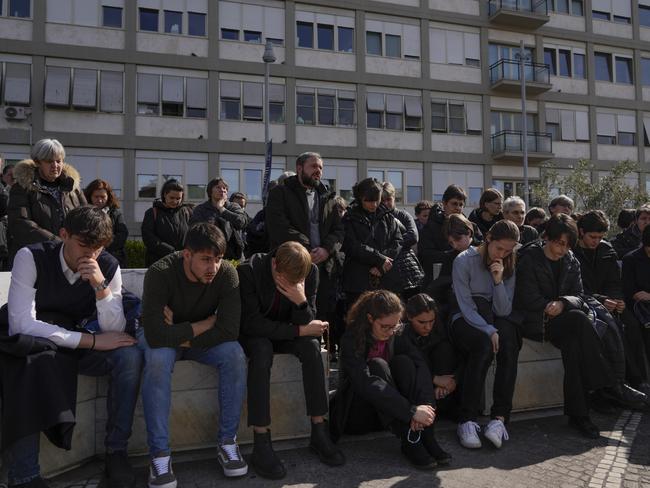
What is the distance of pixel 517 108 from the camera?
29844 millimetres

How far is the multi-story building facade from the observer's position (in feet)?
74.8

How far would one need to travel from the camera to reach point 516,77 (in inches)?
1148

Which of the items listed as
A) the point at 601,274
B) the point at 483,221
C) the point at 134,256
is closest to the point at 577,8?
the point at 134,256

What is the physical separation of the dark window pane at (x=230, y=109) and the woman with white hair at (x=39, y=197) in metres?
20.1

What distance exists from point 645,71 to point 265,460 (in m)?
35.7

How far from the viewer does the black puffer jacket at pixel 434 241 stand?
6.51m

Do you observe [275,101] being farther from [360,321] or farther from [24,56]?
[360,321]

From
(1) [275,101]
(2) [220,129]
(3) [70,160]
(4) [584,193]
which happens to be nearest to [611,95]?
(4) [584,193]

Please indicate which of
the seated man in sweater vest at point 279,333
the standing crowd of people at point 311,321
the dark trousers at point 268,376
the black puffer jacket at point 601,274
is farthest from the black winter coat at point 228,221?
the black puffer jacket at point 601,274

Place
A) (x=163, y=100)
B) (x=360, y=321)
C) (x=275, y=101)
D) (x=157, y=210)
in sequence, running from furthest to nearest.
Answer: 1. (x=275, y=101)
2. (x=163, y=100)
3. (x=157, y=210)
4. (x=360, y=321)

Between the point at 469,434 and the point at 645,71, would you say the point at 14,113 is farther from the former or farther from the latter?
the point at 645,71

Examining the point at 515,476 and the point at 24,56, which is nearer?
the point at 515,476

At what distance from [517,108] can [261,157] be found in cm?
1387

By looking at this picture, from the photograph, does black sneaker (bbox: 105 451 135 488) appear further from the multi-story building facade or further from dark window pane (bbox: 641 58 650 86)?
dark window pane (bbox: 641 58 650 86)
